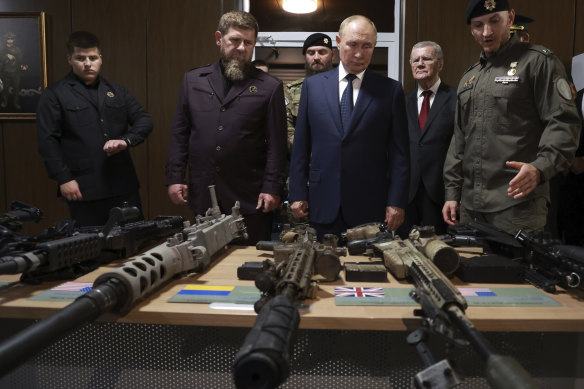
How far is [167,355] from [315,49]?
291 cm

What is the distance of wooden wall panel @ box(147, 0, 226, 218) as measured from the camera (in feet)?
14.9

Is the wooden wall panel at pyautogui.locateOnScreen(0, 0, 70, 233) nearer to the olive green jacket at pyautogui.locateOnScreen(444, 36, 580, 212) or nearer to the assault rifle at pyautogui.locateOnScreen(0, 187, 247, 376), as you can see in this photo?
the assault rifle at pyautogui.locateOnScreen(0, 187, 247, 376)

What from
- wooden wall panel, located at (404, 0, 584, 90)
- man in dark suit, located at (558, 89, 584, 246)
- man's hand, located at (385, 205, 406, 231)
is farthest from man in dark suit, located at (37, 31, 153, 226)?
man in dark suit, located at (558, 89, 584, 246)

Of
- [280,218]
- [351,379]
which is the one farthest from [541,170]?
[280,218]

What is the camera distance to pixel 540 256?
4.98 feet

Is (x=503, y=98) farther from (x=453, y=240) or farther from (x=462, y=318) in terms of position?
(x=462, y=318)

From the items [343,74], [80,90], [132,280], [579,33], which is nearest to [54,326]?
[132,280]

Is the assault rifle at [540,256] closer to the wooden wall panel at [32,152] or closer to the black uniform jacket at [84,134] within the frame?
the black uniform jacket at [84,134]

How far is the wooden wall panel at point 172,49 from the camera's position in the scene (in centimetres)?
455

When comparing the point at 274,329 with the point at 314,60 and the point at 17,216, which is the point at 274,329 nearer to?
the point at 17,216

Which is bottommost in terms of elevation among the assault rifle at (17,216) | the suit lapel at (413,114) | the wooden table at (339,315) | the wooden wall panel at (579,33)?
the wooden table at (339,315)

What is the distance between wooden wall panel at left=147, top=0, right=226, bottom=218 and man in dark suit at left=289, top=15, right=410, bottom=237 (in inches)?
98.2

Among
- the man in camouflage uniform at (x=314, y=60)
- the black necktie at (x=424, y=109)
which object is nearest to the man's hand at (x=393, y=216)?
the black necktie at (x=424, y=109)

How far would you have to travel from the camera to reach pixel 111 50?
459 centimetres
